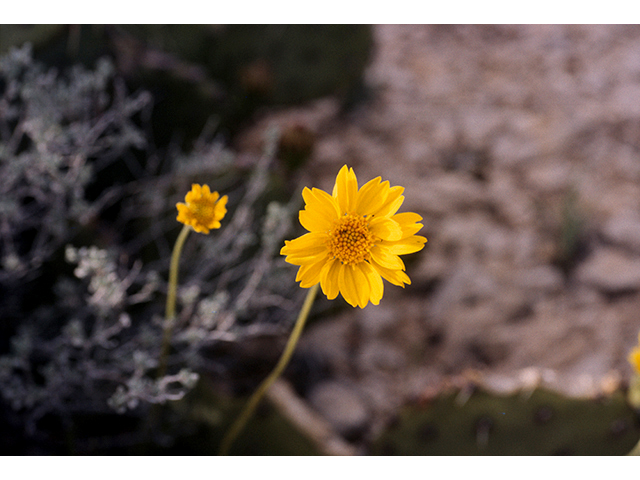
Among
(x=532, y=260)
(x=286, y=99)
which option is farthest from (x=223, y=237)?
(x=532, y=260)

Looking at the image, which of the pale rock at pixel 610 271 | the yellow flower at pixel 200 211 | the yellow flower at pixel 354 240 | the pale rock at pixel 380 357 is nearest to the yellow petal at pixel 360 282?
the yellow flower at pixel 354 240

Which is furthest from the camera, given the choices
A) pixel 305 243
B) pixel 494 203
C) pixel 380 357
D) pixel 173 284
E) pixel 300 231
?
pixel 494 203

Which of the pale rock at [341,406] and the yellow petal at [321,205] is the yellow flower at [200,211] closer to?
the yellow petal at [321,205]

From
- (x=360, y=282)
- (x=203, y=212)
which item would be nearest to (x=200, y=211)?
(x=203, y=212)

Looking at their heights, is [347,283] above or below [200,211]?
below

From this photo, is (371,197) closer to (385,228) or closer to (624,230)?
(385,228)

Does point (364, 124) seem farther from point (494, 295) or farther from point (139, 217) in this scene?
point (139, 217)
